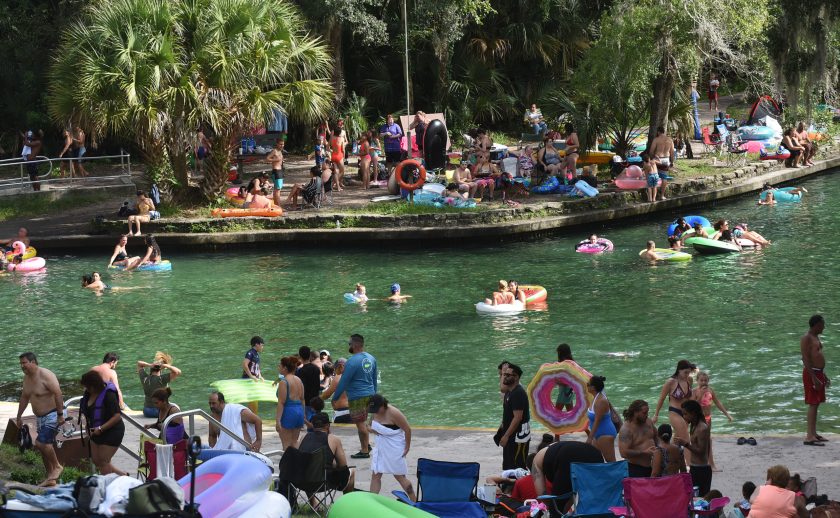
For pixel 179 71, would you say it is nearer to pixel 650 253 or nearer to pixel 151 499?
pixel 650 253

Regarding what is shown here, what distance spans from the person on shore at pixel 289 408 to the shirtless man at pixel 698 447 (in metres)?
4.14

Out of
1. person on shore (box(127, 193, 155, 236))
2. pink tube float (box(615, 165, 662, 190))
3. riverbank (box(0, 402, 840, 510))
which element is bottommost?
riverbank (box(0, 402, 840, 510))

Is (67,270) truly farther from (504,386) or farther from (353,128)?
(504,386)

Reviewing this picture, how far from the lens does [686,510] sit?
9.97 metres

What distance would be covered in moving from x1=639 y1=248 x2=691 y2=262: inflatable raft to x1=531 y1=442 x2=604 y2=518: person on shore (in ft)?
51.6

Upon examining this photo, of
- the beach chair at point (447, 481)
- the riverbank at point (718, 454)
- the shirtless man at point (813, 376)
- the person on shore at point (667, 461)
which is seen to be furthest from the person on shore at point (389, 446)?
the shirtless man at point (813, 376)

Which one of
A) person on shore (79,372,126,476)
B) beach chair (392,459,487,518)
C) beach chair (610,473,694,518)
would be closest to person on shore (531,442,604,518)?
beach chair (392,459,487,518)

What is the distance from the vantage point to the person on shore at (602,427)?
1229 centimetres

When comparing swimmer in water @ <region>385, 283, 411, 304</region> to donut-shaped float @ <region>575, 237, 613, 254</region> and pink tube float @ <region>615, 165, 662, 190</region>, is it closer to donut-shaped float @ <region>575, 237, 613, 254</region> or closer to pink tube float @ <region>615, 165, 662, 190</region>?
donut-shaped float @ <region>575, 237, 613, 254</region>

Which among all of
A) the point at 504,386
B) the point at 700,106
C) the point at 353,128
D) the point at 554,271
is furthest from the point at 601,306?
the point at 700,106

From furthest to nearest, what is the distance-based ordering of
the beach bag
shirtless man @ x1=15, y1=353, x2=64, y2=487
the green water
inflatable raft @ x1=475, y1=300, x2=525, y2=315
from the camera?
inflatable raft @ x1=475, y1=300, x2=525, y2=315, the green water, shirtless man @ x1=15, y1=353, x2=64, y2=487, the beach bag

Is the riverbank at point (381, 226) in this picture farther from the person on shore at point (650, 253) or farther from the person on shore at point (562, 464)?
the person on shore at point (562, 464)

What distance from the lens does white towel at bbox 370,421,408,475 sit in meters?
11.6

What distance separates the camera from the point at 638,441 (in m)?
11.4
